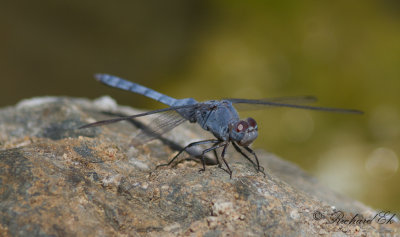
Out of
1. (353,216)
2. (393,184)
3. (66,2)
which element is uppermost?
(66,2)

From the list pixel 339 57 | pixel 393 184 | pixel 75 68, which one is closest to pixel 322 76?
pixel 339 57

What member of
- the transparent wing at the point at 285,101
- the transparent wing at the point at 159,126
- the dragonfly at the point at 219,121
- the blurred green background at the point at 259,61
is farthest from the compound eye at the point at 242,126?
the blurred green background at the point at 259,61

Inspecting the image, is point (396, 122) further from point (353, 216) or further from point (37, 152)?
point (37, 152)

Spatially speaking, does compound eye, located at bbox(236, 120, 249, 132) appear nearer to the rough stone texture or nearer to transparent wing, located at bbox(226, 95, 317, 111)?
the rough stone texture

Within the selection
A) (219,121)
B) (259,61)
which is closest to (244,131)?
(219,121)

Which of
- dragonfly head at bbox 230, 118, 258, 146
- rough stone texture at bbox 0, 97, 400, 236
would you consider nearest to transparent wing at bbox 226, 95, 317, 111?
dragonfly head at bbox 230, 118, 258, 146
